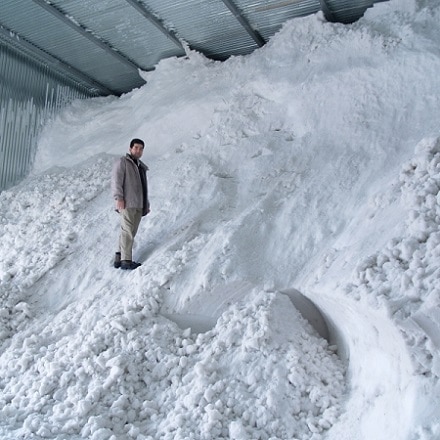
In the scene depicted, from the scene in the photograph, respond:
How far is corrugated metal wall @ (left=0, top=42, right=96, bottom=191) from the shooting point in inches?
325

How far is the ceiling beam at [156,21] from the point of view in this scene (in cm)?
688

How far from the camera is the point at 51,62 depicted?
8.63m

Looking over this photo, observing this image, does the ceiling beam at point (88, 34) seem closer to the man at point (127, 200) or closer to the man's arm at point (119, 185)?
the man at point (127, 200)

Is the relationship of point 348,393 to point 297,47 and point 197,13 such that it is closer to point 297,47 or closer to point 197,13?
point 297,47

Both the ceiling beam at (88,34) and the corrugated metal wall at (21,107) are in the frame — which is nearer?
the ceiling beam at (88,34)

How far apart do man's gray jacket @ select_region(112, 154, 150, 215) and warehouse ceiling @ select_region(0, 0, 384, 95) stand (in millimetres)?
2699

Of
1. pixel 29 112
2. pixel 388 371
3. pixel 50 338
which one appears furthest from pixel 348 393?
pixel 29 112

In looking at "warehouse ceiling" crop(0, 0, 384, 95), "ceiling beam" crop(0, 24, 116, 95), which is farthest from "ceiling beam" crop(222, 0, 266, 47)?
"ceiling beam" crop(0, 24, 116, 95)

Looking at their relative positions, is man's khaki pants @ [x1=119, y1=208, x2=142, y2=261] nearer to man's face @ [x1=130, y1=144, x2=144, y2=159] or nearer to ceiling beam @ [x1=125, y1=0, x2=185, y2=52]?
man's face @ [x1=130, y1=144, x2=144, y2=159]

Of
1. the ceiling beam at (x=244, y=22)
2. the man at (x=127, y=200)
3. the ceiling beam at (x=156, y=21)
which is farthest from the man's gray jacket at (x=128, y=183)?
the ceiling beam at (x=244, y=22)

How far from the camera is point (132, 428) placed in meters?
3.44

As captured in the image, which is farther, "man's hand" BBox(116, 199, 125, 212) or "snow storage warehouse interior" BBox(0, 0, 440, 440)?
"man's hand" BBox(116, 199, 125, 212)

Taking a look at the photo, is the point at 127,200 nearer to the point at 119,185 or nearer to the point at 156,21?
the point at 119,185

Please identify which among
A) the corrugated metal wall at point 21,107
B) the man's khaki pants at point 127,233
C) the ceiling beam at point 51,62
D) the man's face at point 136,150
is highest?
the ceiling beam at point 51,62
